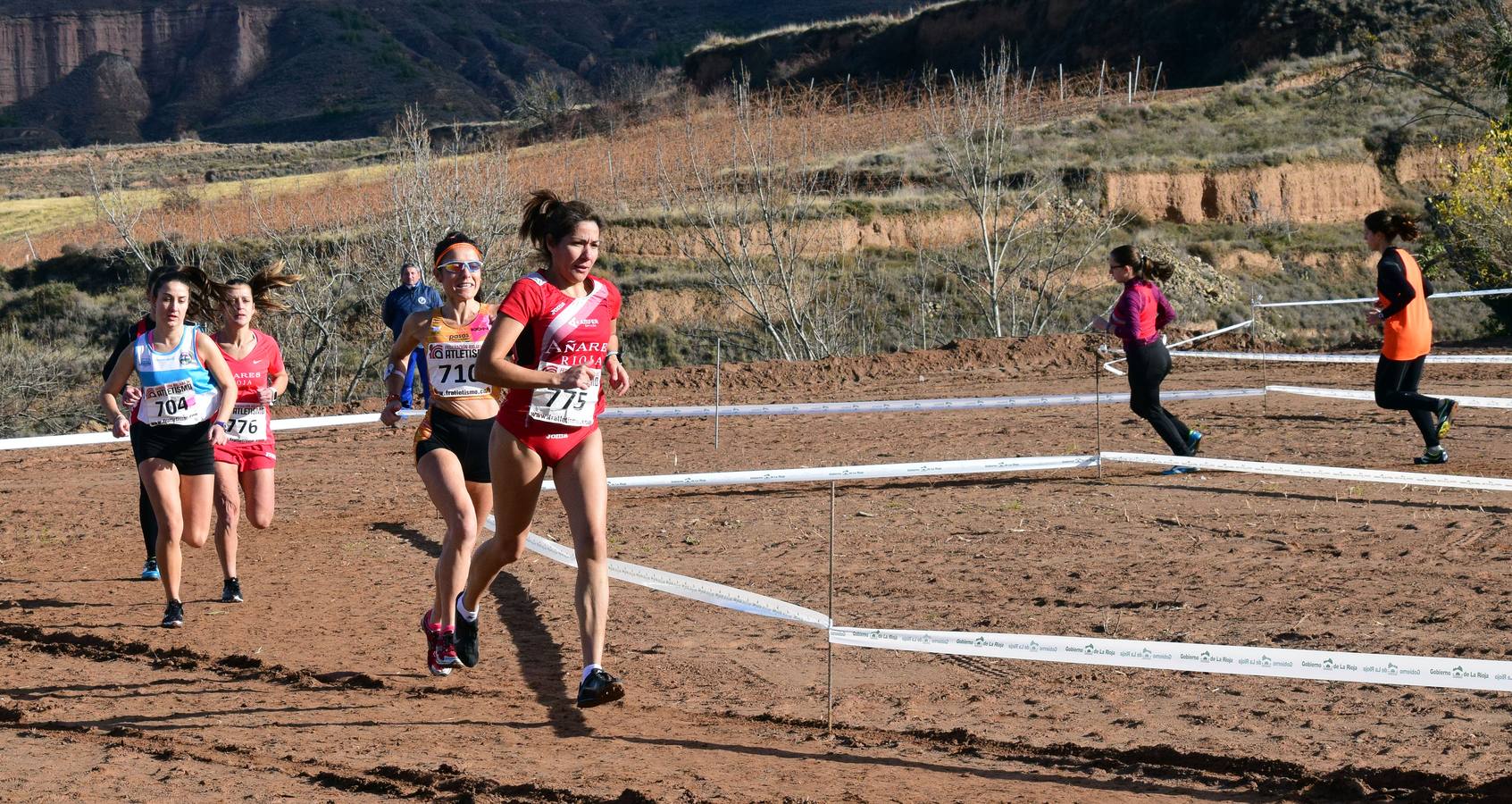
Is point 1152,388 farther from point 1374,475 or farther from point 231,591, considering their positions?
point 231,591

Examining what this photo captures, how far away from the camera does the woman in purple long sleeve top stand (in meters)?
10.9

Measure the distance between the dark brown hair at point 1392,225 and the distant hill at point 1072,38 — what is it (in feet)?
150

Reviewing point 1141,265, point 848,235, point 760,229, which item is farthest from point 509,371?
point 848,235

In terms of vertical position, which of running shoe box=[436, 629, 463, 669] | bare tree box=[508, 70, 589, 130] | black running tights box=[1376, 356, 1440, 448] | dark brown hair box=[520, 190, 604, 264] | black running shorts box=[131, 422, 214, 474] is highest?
bare tree box=[508, 70, 589, 130]

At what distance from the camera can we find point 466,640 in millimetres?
6430

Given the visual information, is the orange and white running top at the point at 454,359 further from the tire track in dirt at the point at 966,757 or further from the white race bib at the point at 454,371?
the tire track in dirt at the point at 966,757

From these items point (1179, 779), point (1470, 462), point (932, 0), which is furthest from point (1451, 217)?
point (932, 0)

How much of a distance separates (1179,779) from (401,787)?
278 centimetres

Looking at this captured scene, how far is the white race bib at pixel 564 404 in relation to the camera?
566 cm

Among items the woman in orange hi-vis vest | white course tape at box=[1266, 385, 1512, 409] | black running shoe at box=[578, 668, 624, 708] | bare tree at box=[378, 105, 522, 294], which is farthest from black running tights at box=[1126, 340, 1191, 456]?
bare tree at box=[378, 105, 522, 294]

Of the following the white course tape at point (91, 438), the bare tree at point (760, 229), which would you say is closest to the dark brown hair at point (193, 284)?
the white course tape at point (91, 438)

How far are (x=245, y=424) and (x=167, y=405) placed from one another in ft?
2.09

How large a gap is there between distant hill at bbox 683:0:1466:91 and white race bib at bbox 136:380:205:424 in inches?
2057

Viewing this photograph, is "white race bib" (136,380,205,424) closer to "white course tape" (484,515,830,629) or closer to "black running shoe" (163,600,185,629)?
"black running shoe" (163,600,185,629)
